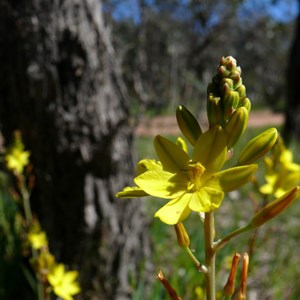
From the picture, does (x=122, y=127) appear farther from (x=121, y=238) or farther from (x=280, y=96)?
(x=280, y=96)

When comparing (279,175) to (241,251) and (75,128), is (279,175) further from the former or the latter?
(241,251)

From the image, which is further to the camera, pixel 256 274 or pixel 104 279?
pixel 256 274

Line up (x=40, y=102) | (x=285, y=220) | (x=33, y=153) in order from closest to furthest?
(x=40, y=102), (x=33, y=153), (x=285, y=220)

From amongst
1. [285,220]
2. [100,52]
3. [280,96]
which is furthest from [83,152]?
[280,96]

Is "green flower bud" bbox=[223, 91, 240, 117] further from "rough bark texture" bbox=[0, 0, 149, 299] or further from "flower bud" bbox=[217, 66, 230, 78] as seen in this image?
"rough bark texture" bbox=[0, 0, 149, 299]

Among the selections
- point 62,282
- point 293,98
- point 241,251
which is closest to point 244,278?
point 62,282
